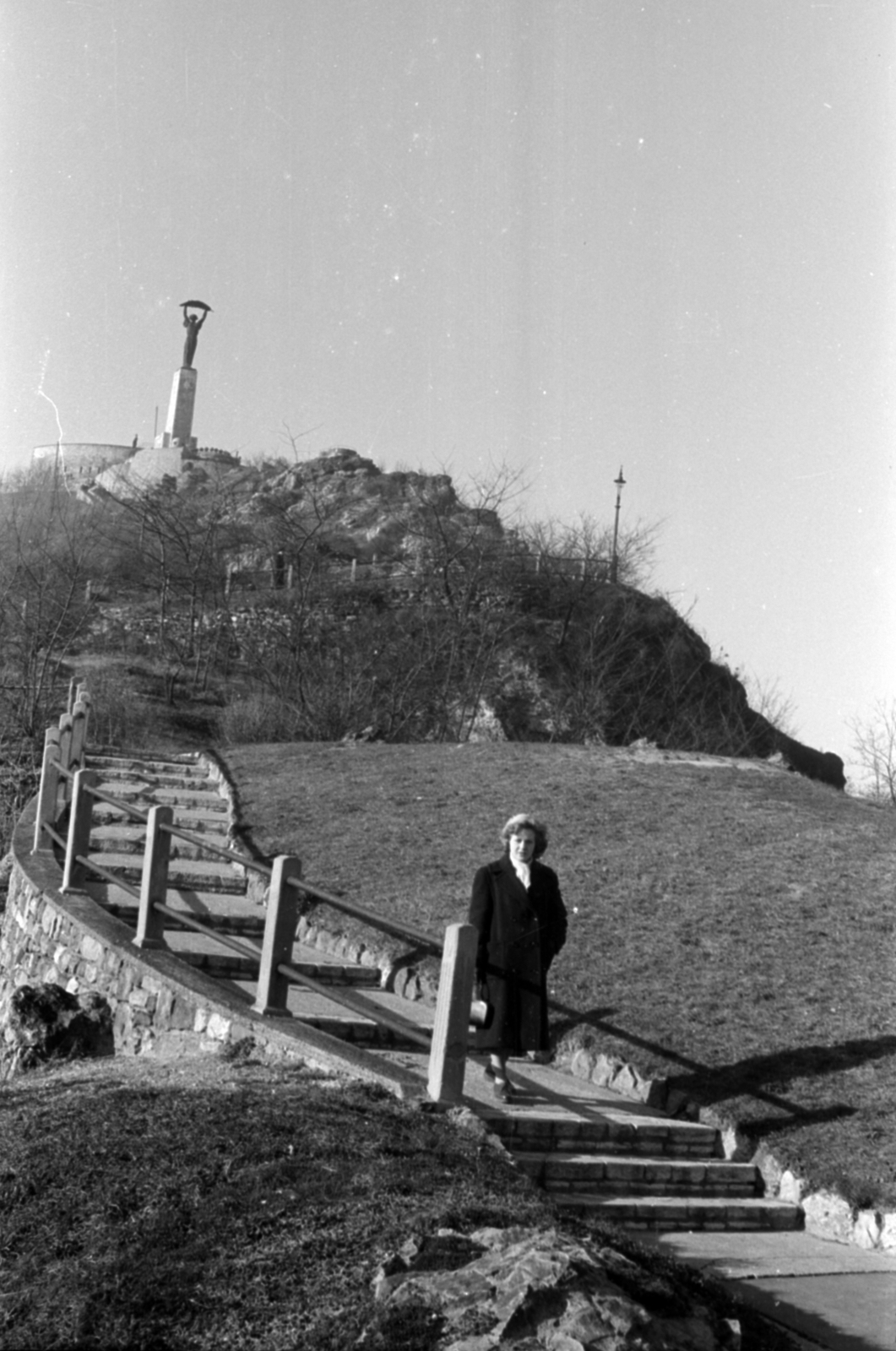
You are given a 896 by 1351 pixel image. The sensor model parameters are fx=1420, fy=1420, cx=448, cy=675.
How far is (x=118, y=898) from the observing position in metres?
13.2

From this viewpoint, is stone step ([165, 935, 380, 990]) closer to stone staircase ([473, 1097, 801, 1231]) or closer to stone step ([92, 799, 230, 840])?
stone staircase ([473, 1097, 801, 1231])

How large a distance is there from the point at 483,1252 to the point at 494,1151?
6.16 feet

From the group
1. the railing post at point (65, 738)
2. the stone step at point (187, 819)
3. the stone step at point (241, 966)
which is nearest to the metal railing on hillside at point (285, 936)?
the stone step at point (241, 966)

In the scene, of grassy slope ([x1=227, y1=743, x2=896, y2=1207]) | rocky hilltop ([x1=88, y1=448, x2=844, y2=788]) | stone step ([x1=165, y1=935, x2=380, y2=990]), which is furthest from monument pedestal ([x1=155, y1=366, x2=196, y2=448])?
stone step ([x1=165, y1=935, x2=380, y2=990])

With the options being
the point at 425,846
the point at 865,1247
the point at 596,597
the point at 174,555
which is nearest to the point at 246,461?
the point at 174,555

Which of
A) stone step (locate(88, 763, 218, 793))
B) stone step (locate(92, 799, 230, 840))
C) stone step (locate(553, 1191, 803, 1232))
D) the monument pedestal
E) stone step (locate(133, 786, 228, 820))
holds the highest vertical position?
the monument pedestal

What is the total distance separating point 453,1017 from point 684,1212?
1.53 m

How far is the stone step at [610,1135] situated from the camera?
25.1 feet

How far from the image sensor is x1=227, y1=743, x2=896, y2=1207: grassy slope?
8.88 metres

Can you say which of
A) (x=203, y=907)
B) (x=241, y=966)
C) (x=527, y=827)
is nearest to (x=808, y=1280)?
(x=527, y=827)

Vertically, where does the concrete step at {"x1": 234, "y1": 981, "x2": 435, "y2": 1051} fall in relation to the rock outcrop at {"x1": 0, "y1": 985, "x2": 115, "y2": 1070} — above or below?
above

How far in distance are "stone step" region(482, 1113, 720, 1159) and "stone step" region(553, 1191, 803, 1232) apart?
0.47m

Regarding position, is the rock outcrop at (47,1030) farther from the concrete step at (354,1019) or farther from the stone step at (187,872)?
the stone step at (187,872)

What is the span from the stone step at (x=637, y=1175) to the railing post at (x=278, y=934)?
6.38ft
